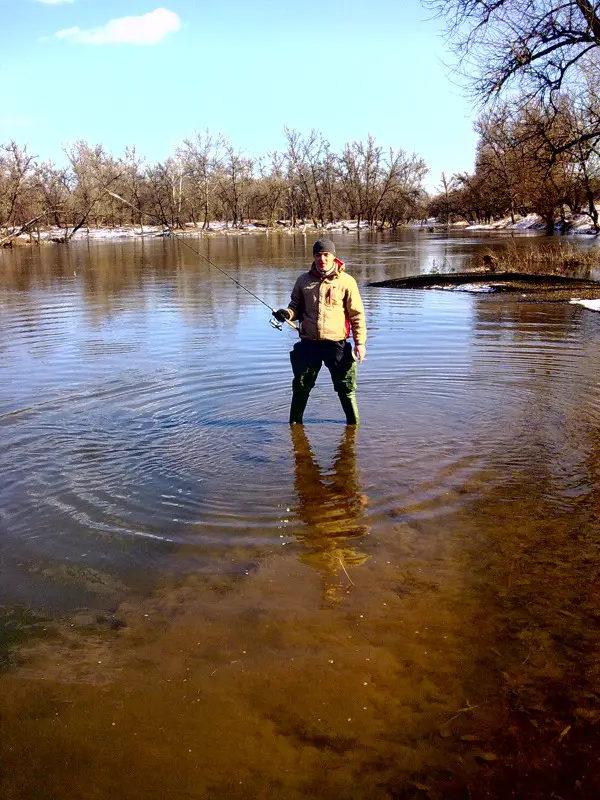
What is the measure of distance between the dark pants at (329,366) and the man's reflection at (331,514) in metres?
0.47

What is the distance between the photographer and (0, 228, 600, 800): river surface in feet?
9.17

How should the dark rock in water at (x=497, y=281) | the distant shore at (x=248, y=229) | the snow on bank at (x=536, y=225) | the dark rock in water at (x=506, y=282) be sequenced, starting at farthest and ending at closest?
the distant shore at (x=248, y=229)
the snow on bank at (x=536, y=225)
the dark rock in water at (x=497, y=281)
the dark rock in water at (x=506, y=282)

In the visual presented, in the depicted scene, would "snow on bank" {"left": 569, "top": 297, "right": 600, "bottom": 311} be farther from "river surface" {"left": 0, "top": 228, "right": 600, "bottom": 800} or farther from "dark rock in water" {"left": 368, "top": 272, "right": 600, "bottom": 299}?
"river surface" {"left": 0, "top": 228, "right": 600, "bottom": 800}

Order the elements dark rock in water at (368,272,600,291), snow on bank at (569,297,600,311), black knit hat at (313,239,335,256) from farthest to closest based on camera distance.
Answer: dark rock in water at (368,272,600,291)
snow on bank at (569,297,600,311)
black knit hat at (313,239,335,256)

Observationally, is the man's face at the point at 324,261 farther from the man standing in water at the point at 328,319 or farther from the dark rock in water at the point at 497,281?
the dark rock in water at the point at 497,281

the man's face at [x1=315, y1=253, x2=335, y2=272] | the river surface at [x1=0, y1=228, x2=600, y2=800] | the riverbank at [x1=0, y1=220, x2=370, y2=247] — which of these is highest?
the riverbank at [x1=0, y1=220, x2=370, y2=247]

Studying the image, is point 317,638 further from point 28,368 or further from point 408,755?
point 28,368

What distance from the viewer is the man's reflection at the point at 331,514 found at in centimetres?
430

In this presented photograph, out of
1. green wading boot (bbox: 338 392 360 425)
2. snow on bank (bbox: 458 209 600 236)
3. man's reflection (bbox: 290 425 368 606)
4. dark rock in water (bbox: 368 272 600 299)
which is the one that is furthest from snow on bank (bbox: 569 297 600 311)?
snow on bank (bbox: 458 209 600 236)

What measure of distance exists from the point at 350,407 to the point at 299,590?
333 centimetres

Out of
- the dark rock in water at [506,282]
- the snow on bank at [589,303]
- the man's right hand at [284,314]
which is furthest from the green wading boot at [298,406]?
the dark rock in water at [506,282]

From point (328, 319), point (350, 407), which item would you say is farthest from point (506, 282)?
point (328, 319)

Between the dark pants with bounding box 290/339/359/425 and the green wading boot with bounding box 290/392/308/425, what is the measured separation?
0.01m

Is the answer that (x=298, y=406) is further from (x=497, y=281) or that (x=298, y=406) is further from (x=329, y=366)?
(x=497, y=281)
